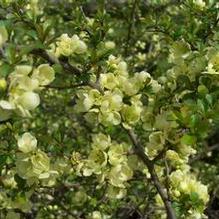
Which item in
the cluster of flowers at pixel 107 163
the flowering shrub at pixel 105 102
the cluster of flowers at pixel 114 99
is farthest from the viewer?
the cluster of flowers at pixel 107 163

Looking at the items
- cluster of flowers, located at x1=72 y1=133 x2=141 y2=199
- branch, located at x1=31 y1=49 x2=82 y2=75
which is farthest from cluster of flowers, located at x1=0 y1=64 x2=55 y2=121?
cluster of flowers, located at x1=72 y1=133 x2=141 y2=199

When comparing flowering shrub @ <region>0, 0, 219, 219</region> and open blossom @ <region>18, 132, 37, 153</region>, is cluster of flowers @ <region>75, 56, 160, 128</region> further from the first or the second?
open blossom @ <region>18, 132, 37, 153</region>

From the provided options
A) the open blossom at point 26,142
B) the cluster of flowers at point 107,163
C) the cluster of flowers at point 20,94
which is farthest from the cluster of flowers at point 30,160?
the cluster of flowers at point 20,94

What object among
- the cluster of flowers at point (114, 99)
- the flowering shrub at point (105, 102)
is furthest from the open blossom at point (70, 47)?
the cluster of flowers at point (114, 99)

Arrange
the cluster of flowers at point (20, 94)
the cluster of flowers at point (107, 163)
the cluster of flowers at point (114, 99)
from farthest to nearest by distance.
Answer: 1. the cluster of flowers at point (107, 163)
2. the cluster of flowers at point (114, 99)
3. the cluster of flowers at point (20, 94)

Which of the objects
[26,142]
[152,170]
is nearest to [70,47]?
[26,142]

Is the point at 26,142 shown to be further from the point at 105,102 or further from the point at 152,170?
the point at 152,170

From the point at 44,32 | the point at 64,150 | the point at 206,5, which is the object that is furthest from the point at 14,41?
the point at 206,5

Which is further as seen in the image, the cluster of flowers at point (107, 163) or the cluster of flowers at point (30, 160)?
the cluster of flowers at point (107, 163)

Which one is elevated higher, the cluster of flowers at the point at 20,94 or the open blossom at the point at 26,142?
the cluster of flowers at the point at 20,94

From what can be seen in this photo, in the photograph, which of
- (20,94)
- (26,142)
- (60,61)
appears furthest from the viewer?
(60,61)

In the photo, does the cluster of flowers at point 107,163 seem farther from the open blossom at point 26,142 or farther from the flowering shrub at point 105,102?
the open blossom at point 26,142

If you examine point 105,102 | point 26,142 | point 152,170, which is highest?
point 105,102

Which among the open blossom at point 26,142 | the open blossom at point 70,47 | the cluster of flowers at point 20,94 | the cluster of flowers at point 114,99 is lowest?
the open blossom at point 26,142
